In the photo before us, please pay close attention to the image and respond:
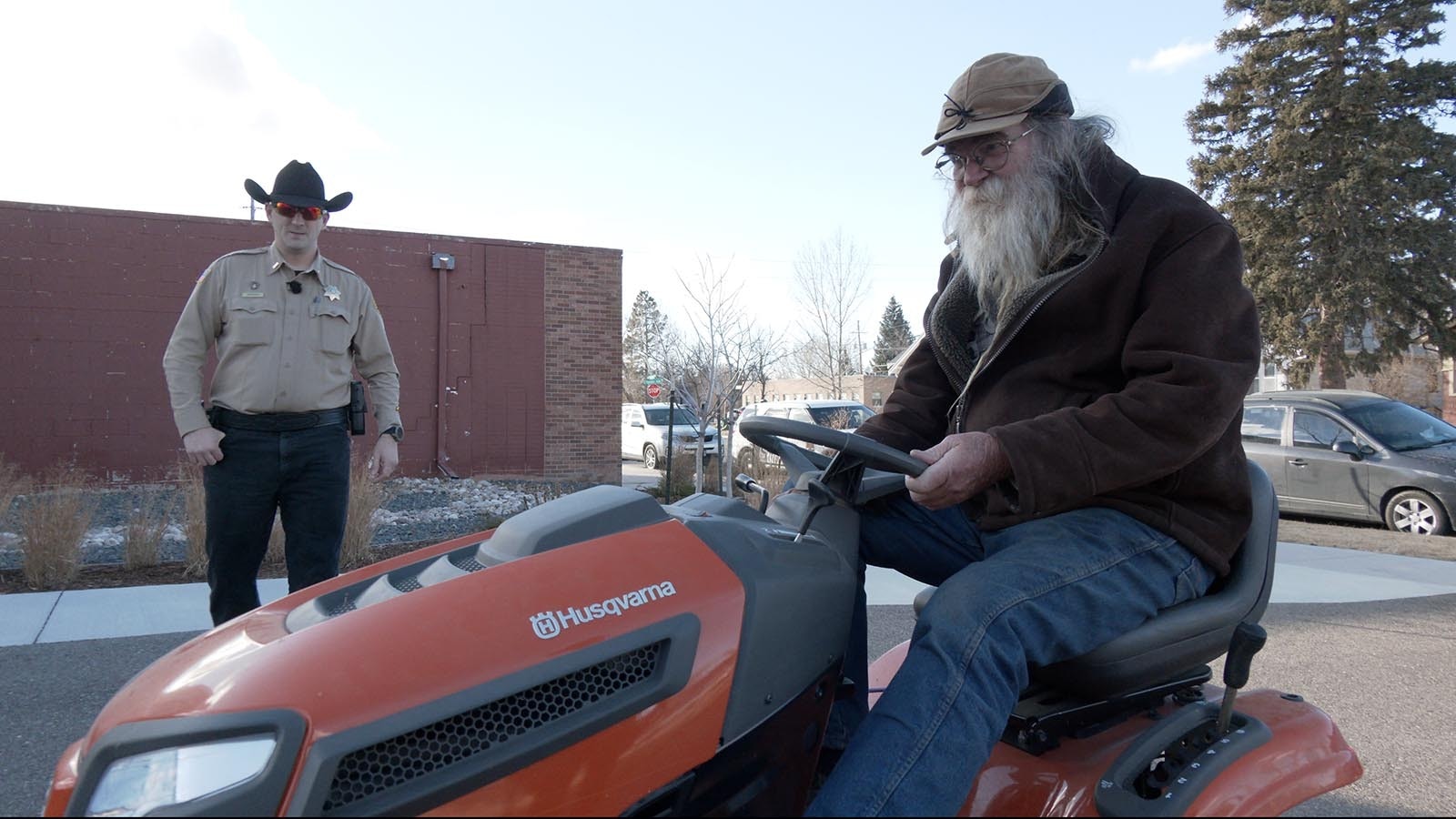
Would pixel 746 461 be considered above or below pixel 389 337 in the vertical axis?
below

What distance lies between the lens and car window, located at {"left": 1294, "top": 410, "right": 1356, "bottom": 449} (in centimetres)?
984

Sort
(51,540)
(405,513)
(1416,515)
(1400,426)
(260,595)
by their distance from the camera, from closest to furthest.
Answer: (260,595), (51,540), (1416,515), (1400,426), (405,513)

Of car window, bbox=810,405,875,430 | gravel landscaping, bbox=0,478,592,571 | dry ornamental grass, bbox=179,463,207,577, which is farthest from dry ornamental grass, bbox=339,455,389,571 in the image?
car window, bbox=810,405,875,430

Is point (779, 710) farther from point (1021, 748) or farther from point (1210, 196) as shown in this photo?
point (1210, 196)

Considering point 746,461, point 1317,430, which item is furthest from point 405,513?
point 1317,430

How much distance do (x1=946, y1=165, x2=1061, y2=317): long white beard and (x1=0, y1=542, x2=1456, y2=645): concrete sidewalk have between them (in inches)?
152

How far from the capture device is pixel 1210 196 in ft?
80.3

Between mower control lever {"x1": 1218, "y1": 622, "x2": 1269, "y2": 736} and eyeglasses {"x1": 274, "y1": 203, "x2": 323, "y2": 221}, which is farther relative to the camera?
eyeglasses {"x1": 274, "y1": 203, "x2": 323, "y2": 221}

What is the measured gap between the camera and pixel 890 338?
7462 centimetres

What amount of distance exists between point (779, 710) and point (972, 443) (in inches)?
23.3

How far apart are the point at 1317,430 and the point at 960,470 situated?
10.2 meters

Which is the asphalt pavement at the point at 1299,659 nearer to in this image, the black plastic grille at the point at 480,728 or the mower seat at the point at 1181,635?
the mower seat at the point at 1181,635

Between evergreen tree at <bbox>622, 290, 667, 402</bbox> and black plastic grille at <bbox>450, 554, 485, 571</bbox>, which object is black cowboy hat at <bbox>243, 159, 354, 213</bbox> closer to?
black plastic grille at <bbox>450, 554, 485, 571</bbox>

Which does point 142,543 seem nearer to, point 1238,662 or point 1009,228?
point 1009,228
